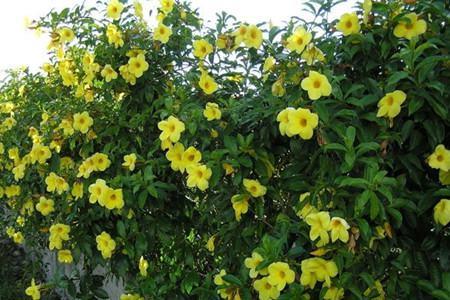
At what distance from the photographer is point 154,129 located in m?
2.24

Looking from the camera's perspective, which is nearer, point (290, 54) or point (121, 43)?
point (290, 54)

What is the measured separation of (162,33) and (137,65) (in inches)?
6.1

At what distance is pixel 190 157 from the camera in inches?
72.1

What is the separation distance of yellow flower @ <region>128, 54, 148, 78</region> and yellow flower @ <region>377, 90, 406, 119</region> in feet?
3.36

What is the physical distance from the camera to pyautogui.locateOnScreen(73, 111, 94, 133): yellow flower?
2.26 metres

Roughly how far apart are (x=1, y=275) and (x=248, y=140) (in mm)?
3572

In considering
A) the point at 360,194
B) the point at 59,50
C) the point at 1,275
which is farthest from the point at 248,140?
the point at 1,275

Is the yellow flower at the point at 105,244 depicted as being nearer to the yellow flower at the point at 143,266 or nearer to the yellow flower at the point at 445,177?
the yellow flower at the point at 143,266

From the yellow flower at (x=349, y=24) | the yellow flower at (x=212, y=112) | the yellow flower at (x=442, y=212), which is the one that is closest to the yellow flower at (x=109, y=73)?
the yellow flower at (x=212, y=112)

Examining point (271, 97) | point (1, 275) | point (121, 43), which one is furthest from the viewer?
point (1, 275)

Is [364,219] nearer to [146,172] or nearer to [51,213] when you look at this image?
[146,172]

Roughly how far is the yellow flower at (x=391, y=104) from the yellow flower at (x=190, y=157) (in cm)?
62

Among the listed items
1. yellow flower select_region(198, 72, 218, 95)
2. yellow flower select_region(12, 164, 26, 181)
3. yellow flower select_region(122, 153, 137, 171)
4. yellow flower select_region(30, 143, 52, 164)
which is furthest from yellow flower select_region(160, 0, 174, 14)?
yellow flower select_region(12, 164, 26, 181)

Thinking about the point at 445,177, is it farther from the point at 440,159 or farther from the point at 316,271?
the point at 316,271
